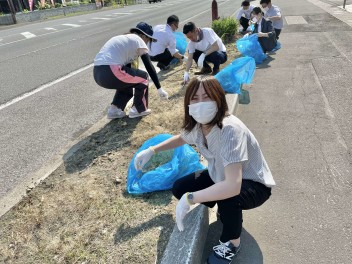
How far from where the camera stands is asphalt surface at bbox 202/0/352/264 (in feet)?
7.34

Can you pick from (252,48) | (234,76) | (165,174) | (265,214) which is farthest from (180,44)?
(265,214)

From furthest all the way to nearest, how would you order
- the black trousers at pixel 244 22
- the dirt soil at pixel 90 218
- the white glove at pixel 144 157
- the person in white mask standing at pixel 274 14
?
the black trousers at pixel 244 22, the person in white mask standing at pixel 274 14, the white glove at pixel 144 157, the dirt soil at pixel 90 218

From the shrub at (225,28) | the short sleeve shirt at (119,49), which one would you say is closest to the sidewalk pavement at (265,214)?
the shrub at (225,28)

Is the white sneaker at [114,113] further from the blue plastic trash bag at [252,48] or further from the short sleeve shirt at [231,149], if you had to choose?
the blue plastic trash bag at [252,48]

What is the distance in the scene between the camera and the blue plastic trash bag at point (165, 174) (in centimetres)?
270

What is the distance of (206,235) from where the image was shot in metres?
2.38

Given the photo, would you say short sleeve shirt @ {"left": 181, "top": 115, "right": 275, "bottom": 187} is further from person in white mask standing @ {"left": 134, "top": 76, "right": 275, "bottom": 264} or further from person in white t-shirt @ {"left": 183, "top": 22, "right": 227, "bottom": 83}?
person in white t-shirt @ {"left": 183, "top": 22, "right": 227, "bottom": 83}

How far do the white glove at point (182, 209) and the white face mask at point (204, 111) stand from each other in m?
0.51

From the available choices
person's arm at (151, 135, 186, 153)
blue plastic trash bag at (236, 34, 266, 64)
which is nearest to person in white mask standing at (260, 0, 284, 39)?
blue plastic trash bag at (236, 34, 266, 64)

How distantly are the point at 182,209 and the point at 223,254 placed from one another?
420 millimetres

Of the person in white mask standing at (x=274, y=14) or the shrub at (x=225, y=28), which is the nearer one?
the person in white mask standing at (x=274, y=14)

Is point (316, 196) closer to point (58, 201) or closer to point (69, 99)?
point (58, 201)

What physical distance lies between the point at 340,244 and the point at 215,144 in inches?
45.6

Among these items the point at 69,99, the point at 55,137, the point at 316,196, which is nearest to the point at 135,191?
the point at 316,196
